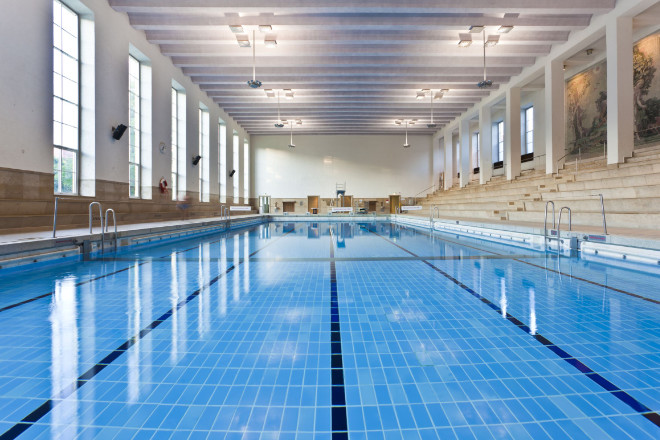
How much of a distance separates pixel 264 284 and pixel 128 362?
1.75m

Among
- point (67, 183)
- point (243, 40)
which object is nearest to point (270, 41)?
point (243, 40)

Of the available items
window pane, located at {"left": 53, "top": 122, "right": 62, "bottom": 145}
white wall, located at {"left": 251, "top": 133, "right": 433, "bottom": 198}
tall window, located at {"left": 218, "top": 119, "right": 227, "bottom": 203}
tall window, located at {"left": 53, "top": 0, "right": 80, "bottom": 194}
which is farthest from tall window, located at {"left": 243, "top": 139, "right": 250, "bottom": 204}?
window pane, located at {"left": 53, "top": 122, "right": 62, "bottom": 145}

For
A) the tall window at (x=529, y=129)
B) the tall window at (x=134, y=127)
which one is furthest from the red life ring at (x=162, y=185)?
the tall window at (x=529, y=129)

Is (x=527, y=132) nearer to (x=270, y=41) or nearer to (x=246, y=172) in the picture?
(x=270, y=41)

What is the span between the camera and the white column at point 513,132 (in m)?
12.5

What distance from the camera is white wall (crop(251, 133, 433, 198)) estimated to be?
2078 centimetres

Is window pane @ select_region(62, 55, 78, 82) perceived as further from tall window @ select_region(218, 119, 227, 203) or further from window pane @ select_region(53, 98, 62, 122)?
tall window @ select_region(218, 119, 227, 203)

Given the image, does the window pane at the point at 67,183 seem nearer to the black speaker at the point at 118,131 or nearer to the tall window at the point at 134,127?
the black speaker at the point at 118,131

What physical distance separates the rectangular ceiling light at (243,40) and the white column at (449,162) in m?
13.4

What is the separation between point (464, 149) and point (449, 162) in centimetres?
205

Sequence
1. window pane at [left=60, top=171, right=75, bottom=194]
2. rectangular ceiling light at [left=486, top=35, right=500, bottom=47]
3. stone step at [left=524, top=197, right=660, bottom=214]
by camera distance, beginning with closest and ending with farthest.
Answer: stone step at [left=524, top=197, right=660, bottom=214]
window pane at [left=60, top=171, right=75, bottom=194]
rectangular ceiling light at [left=486, top=35, right=500, bottom=47]

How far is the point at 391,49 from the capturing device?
9516 mm

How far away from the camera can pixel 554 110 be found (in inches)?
406

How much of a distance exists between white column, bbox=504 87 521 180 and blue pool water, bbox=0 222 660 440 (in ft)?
34.1
